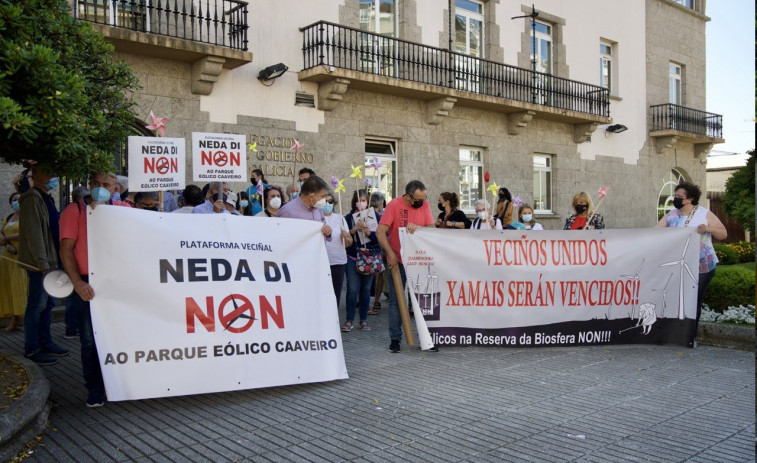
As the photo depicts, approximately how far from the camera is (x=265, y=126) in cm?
1333

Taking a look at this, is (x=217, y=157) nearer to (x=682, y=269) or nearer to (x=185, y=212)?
(x=185, y=212)

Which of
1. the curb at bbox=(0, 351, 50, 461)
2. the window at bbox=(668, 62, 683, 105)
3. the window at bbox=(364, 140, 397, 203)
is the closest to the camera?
the curb at bbox=(0, 351, 50, 461)

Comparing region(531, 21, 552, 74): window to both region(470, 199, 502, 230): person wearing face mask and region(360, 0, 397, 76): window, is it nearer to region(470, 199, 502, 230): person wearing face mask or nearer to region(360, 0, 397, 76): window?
region(360, 0, 397, 76): window

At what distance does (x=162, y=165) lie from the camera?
7.04 meters

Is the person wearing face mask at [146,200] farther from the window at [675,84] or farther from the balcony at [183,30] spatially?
the window at [675,84]

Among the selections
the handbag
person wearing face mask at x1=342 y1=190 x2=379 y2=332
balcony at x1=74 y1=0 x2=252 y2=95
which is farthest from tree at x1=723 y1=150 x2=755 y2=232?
balcony at x1=74 y1=0 x2=252 y2=95

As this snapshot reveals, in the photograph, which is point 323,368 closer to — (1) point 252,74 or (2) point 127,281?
(2) point 127,281

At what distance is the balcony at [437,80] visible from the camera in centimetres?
1388

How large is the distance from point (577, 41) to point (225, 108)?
12.7 meters

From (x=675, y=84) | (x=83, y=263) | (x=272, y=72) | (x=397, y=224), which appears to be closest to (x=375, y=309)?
(x=397, y=224)

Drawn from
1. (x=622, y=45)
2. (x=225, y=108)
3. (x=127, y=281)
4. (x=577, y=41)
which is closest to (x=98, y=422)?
(x=127, y=281)

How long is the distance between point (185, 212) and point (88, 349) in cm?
241

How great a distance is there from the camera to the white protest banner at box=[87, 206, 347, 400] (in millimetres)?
4957

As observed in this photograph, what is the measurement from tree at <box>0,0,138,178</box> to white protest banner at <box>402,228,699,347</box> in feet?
11.2
